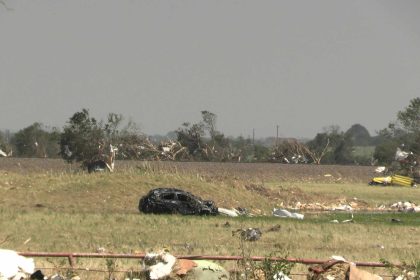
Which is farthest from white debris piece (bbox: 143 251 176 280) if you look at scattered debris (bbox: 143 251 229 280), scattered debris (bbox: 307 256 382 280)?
scattered debris (bbox: 307 256 382 280)

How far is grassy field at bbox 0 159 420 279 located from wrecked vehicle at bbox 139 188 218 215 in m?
1.01

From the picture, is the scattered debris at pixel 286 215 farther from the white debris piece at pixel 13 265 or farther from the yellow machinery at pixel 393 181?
the yellow machinery at pixel 393 181

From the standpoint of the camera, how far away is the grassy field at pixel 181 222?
23.2 m

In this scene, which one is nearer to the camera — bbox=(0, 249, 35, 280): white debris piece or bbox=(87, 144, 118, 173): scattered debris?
bbox=(0, 249, 35, 280): white debris piece

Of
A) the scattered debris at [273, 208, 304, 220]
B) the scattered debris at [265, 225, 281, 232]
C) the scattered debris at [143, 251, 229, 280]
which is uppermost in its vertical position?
the scattered debris at [143, 251, 229, 280]

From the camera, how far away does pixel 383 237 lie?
2895cm

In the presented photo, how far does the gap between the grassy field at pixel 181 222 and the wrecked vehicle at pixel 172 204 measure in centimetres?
101

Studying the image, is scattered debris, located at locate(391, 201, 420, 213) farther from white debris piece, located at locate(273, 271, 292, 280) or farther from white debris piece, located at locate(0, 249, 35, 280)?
white debris piece, located at locate(0, 249, 35, 280)

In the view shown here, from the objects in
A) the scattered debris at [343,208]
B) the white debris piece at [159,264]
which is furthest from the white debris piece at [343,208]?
the white debris piece at [159,264]

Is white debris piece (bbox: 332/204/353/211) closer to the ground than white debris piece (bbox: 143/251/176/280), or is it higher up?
closer to the ground

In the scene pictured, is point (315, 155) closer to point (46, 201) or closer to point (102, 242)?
point (46, 201)

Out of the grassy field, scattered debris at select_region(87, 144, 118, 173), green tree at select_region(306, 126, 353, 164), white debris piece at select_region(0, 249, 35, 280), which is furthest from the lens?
green tree at select_region(306, 126, 353, 164)

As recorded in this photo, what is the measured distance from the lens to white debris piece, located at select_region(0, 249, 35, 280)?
12.4 m

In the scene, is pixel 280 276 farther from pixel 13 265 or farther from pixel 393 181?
pixel 393 181
